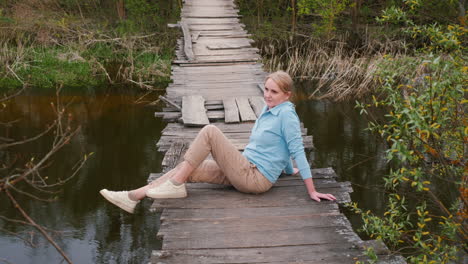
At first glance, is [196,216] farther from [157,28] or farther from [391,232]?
[157,28]

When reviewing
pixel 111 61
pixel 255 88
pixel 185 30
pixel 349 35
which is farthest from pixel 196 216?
pixel 349 35

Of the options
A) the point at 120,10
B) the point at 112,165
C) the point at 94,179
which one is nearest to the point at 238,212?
the point at 94,179

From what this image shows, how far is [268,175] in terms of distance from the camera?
12.1 ft

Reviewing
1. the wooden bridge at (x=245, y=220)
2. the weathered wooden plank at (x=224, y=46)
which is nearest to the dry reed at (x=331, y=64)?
the weathered wooden plank at (x=224, y=46)

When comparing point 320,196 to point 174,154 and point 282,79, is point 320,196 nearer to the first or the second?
point 282,79

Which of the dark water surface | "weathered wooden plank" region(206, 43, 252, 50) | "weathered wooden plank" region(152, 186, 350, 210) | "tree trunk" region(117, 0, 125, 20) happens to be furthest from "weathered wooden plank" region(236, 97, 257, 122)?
"tree trunk" region(117, 0, 125, 20)

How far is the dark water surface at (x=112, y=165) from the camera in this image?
5.81m

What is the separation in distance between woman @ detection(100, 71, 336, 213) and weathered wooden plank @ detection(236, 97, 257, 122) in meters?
1.87

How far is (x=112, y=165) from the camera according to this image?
7941mm

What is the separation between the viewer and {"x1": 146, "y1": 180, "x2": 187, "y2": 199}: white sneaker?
3613 millimetres

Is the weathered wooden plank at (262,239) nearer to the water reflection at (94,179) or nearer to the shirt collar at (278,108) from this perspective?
the shirt collar at (278,108)

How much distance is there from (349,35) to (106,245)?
924 centimetres

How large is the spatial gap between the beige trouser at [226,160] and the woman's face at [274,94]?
381mm

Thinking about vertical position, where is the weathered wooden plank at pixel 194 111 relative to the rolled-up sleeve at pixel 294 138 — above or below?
below
